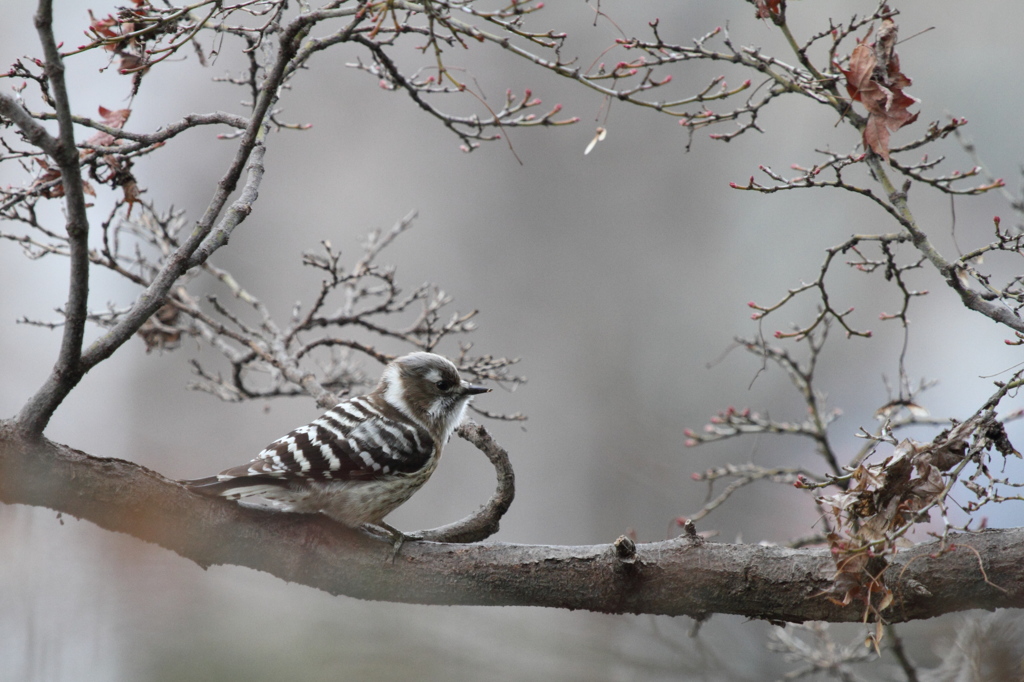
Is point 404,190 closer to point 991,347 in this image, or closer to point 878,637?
point 991,347

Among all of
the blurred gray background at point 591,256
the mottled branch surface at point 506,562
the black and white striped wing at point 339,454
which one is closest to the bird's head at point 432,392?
the black and white striped wing at point 339,454

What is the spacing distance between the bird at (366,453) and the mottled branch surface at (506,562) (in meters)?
0.10

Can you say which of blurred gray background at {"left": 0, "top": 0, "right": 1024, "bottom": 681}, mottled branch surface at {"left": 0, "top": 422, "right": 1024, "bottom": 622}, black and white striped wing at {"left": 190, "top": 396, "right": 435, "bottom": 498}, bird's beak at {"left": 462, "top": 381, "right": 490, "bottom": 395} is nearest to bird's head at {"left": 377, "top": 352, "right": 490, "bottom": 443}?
bird's beak at {"left": 462, "top": 381, "right": 490, "bottom": 395}

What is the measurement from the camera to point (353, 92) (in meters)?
7.79

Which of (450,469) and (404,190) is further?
(404,190)

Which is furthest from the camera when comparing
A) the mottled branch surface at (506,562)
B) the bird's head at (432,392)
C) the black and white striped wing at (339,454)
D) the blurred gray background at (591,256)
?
the blurred gray background at (591,256)

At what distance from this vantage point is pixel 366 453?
8.97ft

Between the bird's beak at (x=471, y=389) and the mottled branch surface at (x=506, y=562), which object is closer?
the mottled branch surface at (x=506, y=562)

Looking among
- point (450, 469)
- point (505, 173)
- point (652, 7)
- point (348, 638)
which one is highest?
point (652, 7)

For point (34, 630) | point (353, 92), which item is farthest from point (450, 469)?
point (34, 630)

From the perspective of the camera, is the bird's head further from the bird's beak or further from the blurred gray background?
the blurred gray background

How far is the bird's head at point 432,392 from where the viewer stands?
123 inches

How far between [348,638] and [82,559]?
0.77m

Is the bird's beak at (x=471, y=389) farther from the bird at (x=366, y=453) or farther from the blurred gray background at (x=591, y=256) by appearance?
the blurred gray background at (x=591, y=256)
